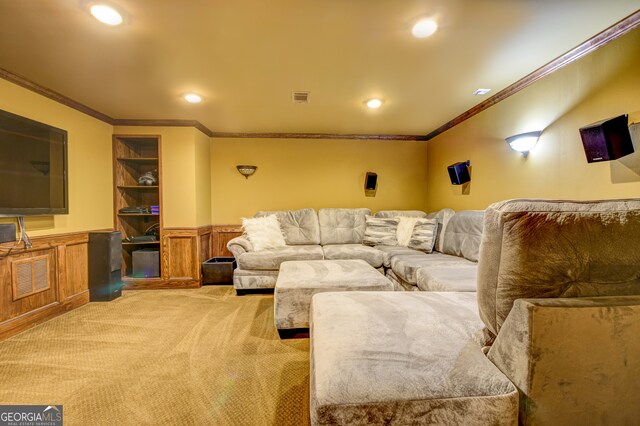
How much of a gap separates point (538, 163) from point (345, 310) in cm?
231

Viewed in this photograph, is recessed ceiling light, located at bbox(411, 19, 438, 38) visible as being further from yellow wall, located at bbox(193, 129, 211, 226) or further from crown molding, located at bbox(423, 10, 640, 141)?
yellow wall, located at bbox(193, 129, 211, 226)

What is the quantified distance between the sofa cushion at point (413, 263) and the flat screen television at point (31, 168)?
3.44m

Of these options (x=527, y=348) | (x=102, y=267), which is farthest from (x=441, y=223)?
(x=102, y=267)

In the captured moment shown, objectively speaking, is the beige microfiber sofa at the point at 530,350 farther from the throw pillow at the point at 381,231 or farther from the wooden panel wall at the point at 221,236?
the wooden panel wall at the point at 221,236

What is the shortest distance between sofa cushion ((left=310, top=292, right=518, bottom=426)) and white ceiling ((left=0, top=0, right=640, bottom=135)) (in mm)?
1763

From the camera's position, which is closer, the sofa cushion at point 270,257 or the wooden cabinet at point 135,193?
the sofa cushion at point 270,257

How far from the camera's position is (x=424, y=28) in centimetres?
172

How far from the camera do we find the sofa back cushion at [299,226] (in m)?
3.92

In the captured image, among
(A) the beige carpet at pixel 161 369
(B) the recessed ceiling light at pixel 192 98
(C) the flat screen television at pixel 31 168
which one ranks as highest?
(B) the recessed ceiling light at pixel 192 98

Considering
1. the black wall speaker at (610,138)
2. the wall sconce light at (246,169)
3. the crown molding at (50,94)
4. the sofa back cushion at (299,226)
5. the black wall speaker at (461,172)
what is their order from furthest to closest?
the wall sconce light at (246,169) < the sofa back cushion at (299,226) < the black wall speaker at (461,172) < the crown molding at (50,94) < the black wall speaker at (610,138)

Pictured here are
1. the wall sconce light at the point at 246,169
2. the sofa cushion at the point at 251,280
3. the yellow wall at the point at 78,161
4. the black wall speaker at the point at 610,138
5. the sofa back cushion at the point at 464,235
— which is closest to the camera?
the black wall speaker at the point at 610,138

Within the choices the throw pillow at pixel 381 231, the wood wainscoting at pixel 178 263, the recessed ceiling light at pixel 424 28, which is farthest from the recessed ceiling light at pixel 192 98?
the throw pillow at pixel 381 231

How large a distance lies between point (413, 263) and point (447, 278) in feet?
1.85

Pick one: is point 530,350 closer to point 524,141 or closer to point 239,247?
point 524,141
